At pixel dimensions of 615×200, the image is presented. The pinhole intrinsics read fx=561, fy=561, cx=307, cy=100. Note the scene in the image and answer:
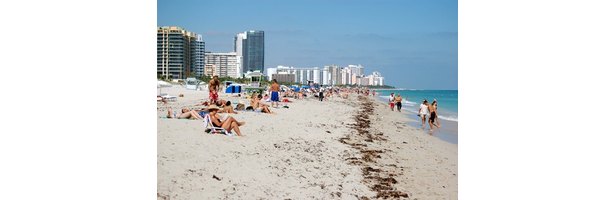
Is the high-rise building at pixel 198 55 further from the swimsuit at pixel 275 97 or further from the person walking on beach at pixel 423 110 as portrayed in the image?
the person walking on beach at pixel 423 110

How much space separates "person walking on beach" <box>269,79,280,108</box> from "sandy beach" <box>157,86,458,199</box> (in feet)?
0.59

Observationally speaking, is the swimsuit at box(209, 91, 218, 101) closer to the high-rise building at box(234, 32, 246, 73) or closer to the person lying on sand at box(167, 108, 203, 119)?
the person lying on sand at box(167, 108, 203, 119)

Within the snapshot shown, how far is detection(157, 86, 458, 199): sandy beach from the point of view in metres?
4.25

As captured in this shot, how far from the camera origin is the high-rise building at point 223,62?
4.66m

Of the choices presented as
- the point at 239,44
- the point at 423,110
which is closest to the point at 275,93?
the point at 239,44

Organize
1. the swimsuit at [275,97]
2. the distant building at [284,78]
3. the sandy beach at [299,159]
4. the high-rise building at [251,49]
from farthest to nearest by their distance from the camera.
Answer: the swimsuit at [275,97] < the distant building at [284,78] < the high-rise building at [251,49] < the sandy beach at [299,159]

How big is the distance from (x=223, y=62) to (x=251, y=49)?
0.26 metres

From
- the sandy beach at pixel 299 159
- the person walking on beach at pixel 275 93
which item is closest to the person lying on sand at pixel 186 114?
the sandy beach at pixel 299 159

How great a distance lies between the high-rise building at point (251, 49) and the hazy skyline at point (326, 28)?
0.13 feet

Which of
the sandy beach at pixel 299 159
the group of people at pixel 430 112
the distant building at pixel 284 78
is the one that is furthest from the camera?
the distant building at pixel 284 78

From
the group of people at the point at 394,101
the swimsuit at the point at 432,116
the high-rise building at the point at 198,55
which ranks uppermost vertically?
the high-rise building at the point at 198,55

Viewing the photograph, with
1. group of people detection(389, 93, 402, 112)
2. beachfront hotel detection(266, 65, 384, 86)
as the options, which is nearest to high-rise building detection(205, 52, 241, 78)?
beachfront hotel detection(266, 65, 384, 86)
